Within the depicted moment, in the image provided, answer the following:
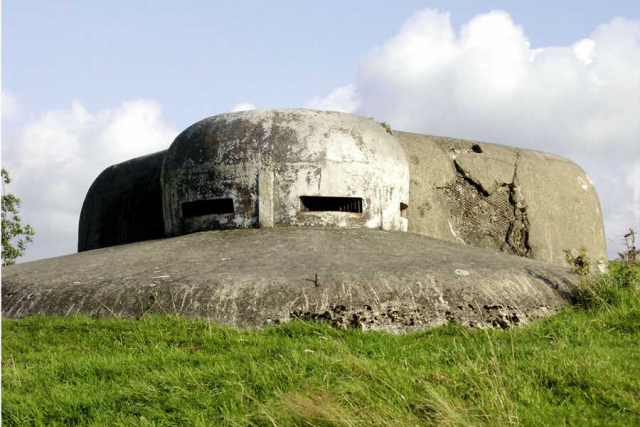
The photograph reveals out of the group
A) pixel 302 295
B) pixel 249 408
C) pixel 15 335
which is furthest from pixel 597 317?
pixel 15 335

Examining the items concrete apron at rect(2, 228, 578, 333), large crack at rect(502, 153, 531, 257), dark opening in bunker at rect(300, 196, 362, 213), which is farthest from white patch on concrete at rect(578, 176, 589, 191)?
dark opening in bunker at rect(300, 196, 362, 213)

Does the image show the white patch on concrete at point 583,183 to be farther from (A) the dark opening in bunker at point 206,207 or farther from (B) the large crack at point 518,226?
(A) the dark opening in bunker at point 206,207

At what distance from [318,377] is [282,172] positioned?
4.27m

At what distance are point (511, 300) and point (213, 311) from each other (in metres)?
2.52

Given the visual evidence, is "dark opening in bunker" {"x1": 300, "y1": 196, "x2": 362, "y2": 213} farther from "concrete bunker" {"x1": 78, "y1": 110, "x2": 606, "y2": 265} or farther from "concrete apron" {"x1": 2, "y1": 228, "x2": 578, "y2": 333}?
"concrete apron" {"x1": 2, "y1": 228, "x2": 578, "y2": 333}

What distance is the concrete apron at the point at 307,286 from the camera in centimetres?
552

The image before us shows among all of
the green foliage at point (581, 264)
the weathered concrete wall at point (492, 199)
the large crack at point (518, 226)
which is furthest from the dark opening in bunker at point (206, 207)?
the large crack at point (518, 226)

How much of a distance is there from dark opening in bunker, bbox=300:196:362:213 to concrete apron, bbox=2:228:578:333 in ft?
2.82

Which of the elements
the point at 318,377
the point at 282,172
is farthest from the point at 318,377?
the point at 282,172

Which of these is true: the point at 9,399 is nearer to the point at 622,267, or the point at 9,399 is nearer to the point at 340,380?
the point at 340,380

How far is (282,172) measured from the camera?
25.8ft

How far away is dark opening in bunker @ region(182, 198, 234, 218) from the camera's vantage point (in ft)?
26.8

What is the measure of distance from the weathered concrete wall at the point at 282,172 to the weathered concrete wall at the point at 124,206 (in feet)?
7.13

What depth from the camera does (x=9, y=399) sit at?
13.2 ft
